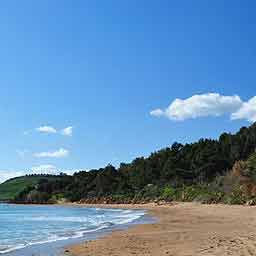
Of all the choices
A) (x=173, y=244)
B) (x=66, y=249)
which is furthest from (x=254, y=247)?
(x=66, y=249)

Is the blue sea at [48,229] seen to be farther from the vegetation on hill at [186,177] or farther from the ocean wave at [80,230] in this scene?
the vegetation on hill at [186,177]

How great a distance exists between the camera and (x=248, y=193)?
176ft

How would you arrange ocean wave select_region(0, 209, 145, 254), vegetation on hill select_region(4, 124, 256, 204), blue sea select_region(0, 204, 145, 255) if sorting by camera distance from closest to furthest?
ocean wave select_region(0, 209, 145, 254) < blue sea select_region(0, 204, 145, 255) < vegetation on hill select_region(4, 124, 256, 204)

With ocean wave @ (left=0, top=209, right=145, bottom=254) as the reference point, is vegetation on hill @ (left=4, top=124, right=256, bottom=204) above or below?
above

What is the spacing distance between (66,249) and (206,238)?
5988 mm

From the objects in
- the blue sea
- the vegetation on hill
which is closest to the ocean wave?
the blue sea

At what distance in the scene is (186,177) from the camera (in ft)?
317

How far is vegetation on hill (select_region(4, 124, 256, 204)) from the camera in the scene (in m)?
62.3

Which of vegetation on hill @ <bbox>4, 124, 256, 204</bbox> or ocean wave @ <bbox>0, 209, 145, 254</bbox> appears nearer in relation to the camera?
ocean wave @ <bbox>0, 209, 145, 254</bbox>

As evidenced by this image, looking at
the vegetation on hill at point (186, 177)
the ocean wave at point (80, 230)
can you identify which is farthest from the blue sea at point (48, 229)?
the vegetation on hill at point (186, 177)

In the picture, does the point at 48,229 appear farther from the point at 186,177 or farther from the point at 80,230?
the point at 186,177

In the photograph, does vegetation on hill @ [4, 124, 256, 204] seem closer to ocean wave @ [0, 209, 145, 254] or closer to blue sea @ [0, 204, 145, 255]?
ocean wave @ [0, 209, 145, 254]

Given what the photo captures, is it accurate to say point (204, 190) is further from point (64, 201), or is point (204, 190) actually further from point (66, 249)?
point (64, 201)

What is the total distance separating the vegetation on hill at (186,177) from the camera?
62.3 m
